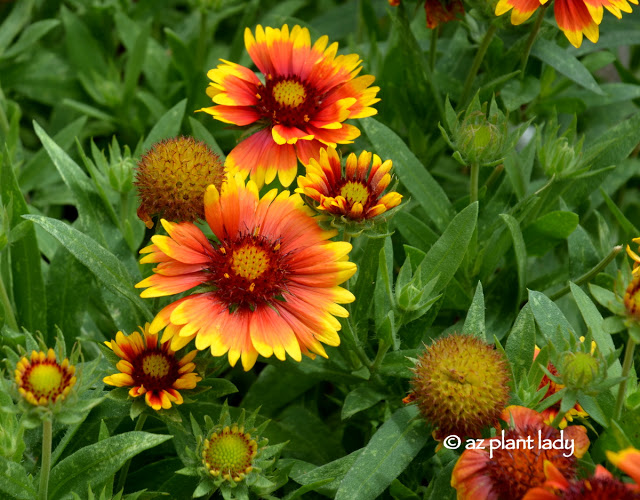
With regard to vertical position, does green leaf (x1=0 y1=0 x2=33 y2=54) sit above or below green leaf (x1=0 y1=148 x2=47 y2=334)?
above

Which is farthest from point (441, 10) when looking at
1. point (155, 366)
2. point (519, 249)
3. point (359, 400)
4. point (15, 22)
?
point (15, 22)

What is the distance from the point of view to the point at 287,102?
1.29 m

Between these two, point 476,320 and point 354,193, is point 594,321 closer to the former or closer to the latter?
→ point 476,320

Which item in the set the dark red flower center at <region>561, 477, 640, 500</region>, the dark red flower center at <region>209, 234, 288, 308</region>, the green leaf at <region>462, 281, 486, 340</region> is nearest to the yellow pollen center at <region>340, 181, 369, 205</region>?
the dark red flower center at <region>209, 234, 288, 308</region>

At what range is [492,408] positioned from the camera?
99 centimetres

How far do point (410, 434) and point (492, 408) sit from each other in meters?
0.17

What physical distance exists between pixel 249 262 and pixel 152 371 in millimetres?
200

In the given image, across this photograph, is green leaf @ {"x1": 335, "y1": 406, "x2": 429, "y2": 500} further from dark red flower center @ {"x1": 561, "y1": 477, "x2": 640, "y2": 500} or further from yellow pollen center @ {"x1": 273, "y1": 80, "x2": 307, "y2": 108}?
yellow pollen center @ {"x1": 273, "y1": 80, "x2": 307, "y2": 108}

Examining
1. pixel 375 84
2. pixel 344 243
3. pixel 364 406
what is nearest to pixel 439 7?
pixel 375 84

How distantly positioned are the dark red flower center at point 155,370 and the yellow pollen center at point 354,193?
336 mm

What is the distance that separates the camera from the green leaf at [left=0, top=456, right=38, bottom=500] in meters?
1.03

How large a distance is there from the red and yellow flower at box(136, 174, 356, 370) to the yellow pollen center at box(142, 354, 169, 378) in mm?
64

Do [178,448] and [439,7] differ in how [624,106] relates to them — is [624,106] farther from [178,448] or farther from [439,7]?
[178,448]

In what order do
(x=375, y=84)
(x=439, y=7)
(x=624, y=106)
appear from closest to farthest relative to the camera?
1. (x=439, y=7)
2. (x=375, y=84)
3. (x=624, y=106)
